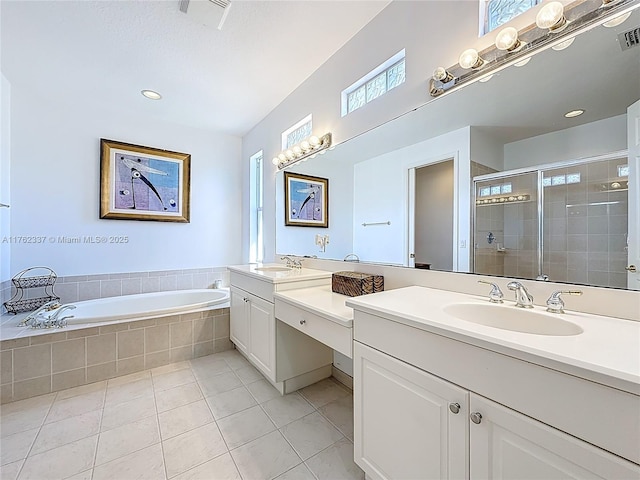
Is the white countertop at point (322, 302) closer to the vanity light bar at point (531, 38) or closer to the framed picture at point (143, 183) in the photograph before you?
the vanity light bar at point (531, 38)

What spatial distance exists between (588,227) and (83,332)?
3.04m

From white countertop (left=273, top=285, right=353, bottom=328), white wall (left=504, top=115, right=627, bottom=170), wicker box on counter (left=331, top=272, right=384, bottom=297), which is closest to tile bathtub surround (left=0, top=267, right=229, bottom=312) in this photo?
white countertop (left=273, top=285, right=353, bottom=328)

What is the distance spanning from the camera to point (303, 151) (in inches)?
92.5

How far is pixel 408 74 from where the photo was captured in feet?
5.01

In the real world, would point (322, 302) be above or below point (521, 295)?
below

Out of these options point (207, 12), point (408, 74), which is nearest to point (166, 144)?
point (207, 12)

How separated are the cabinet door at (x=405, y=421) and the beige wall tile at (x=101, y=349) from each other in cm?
203

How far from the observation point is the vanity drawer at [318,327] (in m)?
1.20

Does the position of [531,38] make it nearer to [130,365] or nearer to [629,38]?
[629,38]

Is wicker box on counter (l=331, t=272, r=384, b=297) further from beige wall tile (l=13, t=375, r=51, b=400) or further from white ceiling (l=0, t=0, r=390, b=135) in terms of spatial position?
beige wall tile (l=13, t=375, r=51, b=400)

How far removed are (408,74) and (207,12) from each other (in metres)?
1.23

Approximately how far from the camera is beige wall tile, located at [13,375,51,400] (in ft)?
5.91

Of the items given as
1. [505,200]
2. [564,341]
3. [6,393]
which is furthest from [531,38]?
[6,393]

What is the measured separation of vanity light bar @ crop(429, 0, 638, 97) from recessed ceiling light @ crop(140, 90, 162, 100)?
2.48 meters
